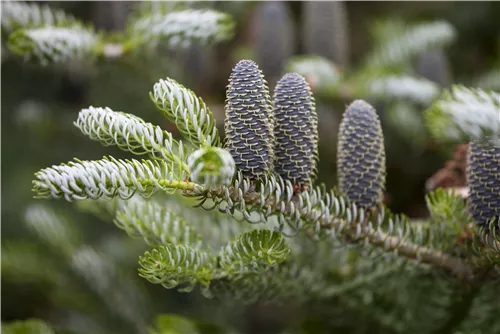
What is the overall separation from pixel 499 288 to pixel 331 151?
32 cm

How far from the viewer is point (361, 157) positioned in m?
0.39

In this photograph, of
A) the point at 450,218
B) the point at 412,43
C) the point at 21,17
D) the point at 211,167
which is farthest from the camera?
the point at 412,43

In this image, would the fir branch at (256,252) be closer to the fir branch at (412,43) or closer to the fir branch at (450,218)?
the fir branch at (450,218)

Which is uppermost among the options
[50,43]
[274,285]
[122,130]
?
[50,43]

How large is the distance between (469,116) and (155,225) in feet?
0.80

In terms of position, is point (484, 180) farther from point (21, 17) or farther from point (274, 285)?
point (21, 17)

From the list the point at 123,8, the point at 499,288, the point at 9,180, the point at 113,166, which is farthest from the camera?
the point at 9,180

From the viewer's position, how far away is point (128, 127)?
12.9 inches

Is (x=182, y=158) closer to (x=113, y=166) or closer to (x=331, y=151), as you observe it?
(x=113, y=166)

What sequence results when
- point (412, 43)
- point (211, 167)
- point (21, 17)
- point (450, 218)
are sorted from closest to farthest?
point (211, 167) < point (450, 218) < point (21, 17) < point (412, 43)

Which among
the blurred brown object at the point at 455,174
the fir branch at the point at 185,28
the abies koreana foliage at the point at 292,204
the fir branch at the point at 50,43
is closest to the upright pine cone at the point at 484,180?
the abies koreana foliage at the point at 292,204

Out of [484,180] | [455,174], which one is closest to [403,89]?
[455,174]

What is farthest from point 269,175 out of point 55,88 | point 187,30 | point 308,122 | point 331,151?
point 55,88

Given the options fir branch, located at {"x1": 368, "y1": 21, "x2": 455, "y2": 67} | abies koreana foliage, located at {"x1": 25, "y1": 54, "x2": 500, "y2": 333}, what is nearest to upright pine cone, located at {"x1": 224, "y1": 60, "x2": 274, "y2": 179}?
abies koreana foliage, located at {"x1": 25, "y1": 54, "x2": 500, "y2": 333}
